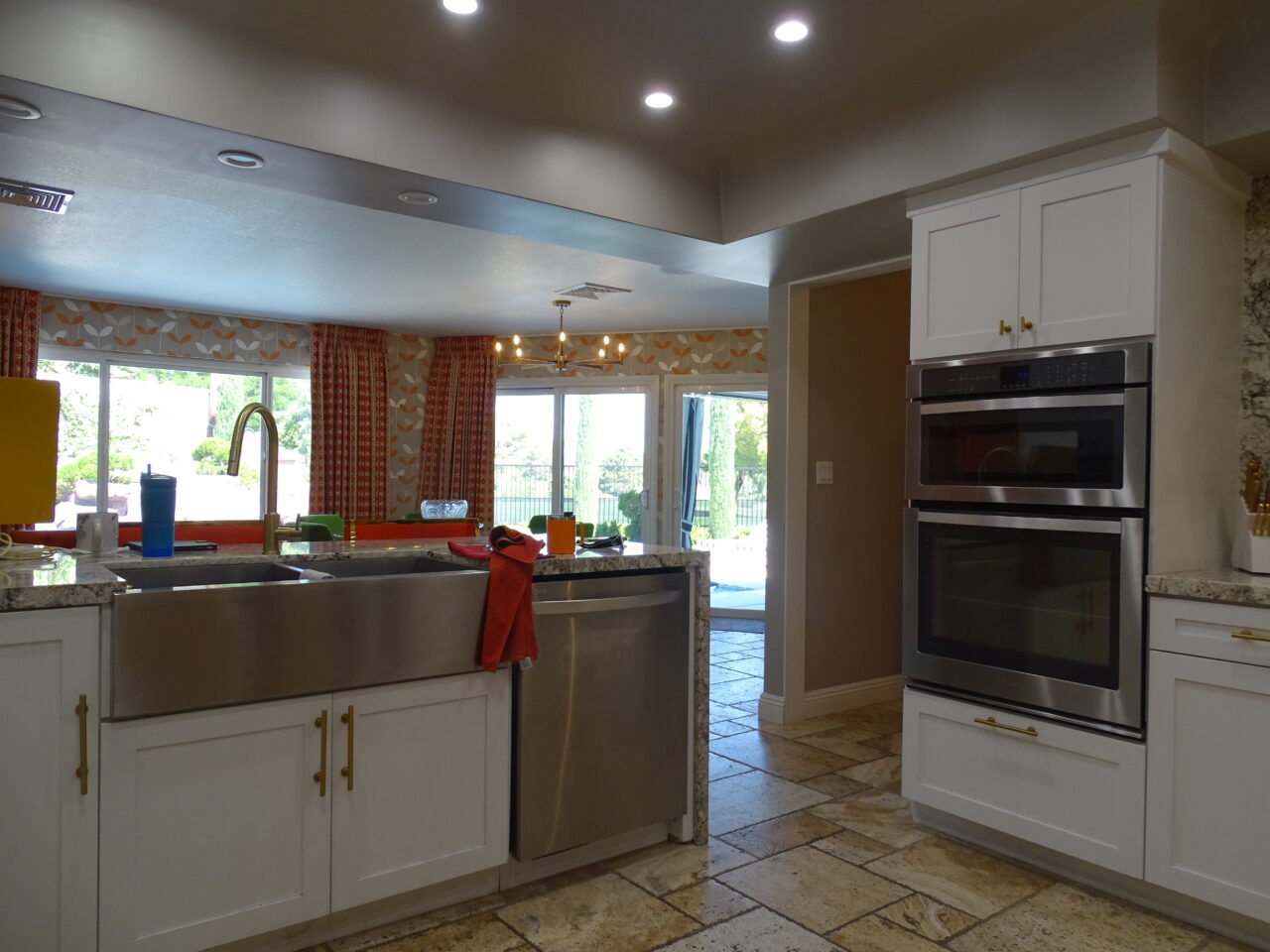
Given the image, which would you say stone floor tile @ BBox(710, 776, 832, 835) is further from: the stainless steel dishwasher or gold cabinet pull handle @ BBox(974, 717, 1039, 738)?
gold cabinet pull handle @ BBox(974, 717, 1039, 738)

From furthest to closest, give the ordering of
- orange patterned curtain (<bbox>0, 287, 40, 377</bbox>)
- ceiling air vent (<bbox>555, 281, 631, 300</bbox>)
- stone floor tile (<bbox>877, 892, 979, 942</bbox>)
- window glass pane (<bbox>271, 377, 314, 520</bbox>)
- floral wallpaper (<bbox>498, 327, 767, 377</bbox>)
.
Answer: window glass pane (<bbox>271, 377, 314, 520</bbox>)
floral wallpaper (<bbox>498, 327, 767, 377</bbox>)
orange patterned curtain (<bbox>0, 287, 40, 377</bbox>)
ceiling air vent (<bbox>555, 281, 631, 300</bbox>)
stone floor tile (<bbox>877, 892, 979, 942</bbox>)

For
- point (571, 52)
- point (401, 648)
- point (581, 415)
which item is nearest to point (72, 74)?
point (571, 52)

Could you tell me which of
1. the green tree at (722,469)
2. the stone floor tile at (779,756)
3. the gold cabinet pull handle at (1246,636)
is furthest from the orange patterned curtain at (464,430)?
the gold cabinet pull handle at (1246,636)

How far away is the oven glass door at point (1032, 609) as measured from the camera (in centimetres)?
243

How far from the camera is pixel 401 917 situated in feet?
7.43

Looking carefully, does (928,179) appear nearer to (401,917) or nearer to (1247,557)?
(1247,557)

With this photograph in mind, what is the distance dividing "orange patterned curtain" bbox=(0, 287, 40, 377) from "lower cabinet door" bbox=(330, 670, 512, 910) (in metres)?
5.73

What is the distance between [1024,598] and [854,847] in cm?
97

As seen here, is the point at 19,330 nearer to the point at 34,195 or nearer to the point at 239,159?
the point at 34,195

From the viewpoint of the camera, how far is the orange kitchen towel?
229 cm

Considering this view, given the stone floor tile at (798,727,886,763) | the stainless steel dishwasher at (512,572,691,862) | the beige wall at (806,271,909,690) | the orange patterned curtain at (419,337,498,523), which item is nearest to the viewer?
the stainless steel dishwasher at (512,572,691,862)

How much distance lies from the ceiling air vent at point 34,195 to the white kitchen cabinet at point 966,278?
377 cm

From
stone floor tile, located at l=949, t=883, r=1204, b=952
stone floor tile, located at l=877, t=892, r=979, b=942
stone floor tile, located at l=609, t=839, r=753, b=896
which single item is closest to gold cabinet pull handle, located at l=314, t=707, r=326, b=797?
stone floor tile, located at l=609, t=839, r=753, b=896

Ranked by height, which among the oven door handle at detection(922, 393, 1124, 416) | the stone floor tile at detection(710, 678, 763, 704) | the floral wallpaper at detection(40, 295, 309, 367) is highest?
the floral wallpaper at detection(40, 295, 309, 367)
